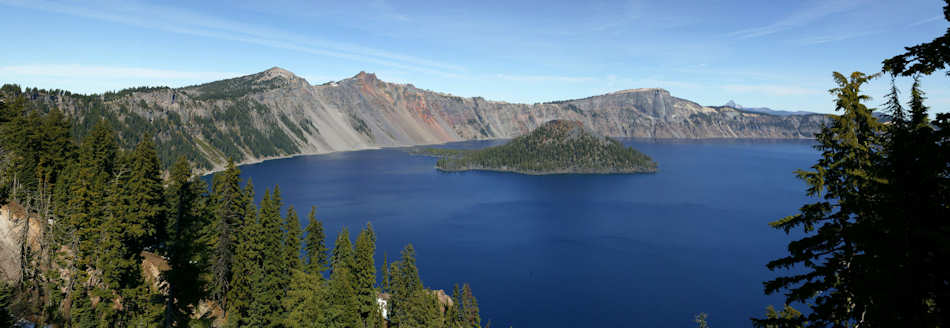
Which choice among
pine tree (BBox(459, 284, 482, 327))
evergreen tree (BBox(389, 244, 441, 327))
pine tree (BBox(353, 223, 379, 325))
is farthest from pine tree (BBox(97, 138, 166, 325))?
pine tree (BBox(459, 284, 482, 327))

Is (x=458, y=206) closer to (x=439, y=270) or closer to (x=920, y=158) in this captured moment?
(x=439, y=270)

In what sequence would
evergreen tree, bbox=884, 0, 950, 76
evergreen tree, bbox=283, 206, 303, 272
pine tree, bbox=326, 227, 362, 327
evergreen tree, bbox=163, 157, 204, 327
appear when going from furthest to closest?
evergreen tree, bbox=283, 206, 303, 272 → pine tree, bbox=326, 227, 362, 327 → evergreen tree, bbox=163, 157, 204, 327 → evergreen tree, bbox=884, 0, 950, 76

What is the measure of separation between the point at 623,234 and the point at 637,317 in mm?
54518

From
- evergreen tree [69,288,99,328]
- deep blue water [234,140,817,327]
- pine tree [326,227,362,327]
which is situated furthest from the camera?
deep blue water [234,140,817,327]

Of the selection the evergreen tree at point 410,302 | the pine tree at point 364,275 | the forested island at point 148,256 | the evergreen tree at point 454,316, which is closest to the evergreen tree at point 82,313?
the forested island at point 148,256

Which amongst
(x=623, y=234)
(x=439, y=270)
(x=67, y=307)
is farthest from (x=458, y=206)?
(x=67, y=307)

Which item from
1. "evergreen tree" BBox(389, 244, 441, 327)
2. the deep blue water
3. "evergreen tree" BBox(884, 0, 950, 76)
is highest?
"evergreen tree" BBox(884, 0, 950, 76)

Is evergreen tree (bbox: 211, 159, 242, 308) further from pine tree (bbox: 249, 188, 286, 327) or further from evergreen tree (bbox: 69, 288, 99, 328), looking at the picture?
evergreen tree (bbox: 69, 288, 99, 328)

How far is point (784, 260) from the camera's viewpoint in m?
14.3

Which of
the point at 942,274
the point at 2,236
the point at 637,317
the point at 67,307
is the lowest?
the point at 637,317

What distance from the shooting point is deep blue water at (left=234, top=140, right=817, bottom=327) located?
252 ft

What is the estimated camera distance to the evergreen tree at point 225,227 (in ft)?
147

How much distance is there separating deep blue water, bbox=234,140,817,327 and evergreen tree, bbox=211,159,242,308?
40236mm

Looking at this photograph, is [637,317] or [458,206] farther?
[458,206]
